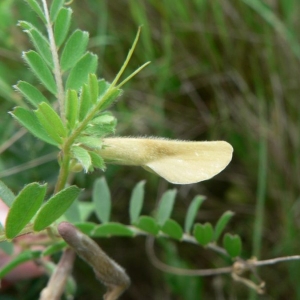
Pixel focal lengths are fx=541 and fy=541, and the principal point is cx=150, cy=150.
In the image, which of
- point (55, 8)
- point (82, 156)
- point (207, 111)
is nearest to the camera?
point (82, 156)

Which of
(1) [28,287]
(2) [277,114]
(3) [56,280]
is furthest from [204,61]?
(3) [56,280]

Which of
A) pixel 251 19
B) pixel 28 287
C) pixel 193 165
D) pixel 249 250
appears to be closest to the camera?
pixel 193 165

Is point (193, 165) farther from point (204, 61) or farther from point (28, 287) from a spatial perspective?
point (204, 61)

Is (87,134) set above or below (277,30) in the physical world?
above

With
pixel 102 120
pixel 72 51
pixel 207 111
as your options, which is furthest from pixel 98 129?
pixel 207 111

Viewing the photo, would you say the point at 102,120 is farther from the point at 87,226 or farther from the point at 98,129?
the point at 87,226

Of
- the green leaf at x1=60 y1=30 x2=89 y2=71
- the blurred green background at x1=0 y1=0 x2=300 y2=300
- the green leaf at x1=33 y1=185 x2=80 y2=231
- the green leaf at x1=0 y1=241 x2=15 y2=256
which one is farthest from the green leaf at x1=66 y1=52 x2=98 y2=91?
the blurred green background at x1=0 y1=0 x2=300 y2=300

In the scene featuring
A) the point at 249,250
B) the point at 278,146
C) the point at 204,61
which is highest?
the point at 204,61
